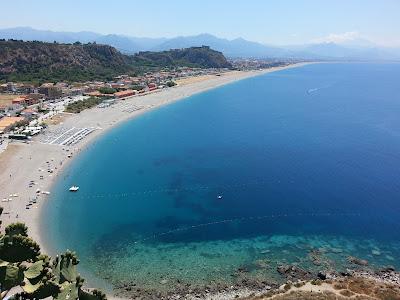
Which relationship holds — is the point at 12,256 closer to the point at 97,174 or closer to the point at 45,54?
the point at 97,174

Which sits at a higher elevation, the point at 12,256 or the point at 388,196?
the point at 12,256

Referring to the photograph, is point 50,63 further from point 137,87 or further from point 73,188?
point 73,188

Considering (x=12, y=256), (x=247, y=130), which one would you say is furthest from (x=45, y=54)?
(x=12, y=256)

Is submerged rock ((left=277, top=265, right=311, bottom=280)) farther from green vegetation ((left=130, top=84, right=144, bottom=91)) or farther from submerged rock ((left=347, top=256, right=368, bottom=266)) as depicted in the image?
green vegetation ((left=130, top=84, right=144, bottom=91))

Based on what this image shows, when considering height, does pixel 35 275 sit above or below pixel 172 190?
above

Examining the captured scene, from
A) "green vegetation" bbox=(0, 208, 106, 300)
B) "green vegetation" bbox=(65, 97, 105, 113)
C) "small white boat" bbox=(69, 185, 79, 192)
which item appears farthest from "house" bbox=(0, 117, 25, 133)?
"green vegetation" bbox=(0, 208, 106, 300)

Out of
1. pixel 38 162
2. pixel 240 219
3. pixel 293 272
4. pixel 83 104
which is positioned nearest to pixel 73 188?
pixel 38 162
